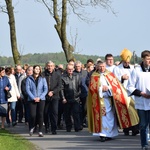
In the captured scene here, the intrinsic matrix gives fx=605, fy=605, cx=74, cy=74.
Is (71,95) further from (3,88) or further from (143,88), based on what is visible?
(143,88)

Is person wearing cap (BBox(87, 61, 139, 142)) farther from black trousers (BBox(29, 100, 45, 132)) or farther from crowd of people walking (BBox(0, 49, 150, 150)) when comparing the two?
black trousers (BBox(29, 100, 45, 132))

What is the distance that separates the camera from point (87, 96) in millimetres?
16797

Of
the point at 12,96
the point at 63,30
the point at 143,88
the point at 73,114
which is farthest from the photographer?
the point at 63,30

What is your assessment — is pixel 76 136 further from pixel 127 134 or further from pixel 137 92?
pixel 137 92

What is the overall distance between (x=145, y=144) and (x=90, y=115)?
3396 mm

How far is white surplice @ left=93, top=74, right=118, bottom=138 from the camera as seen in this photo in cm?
1514

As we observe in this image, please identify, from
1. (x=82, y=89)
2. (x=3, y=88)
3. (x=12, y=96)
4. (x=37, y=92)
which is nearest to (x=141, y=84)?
(x=37, y=92)

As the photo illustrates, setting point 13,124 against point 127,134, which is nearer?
point 127,134

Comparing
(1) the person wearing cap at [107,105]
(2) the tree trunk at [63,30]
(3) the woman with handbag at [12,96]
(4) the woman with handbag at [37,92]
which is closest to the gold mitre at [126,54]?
(1) the person wearing cap at [107,105]

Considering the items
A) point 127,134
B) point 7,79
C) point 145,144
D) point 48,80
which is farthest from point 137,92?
point 7,79

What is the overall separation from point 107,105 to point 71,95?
259 centimetres

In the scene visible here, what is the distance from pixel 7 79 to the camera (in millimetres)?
19391

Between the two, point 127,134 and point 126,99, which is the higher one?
point 126,99

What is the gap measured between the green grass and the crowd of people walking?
2.36ft
